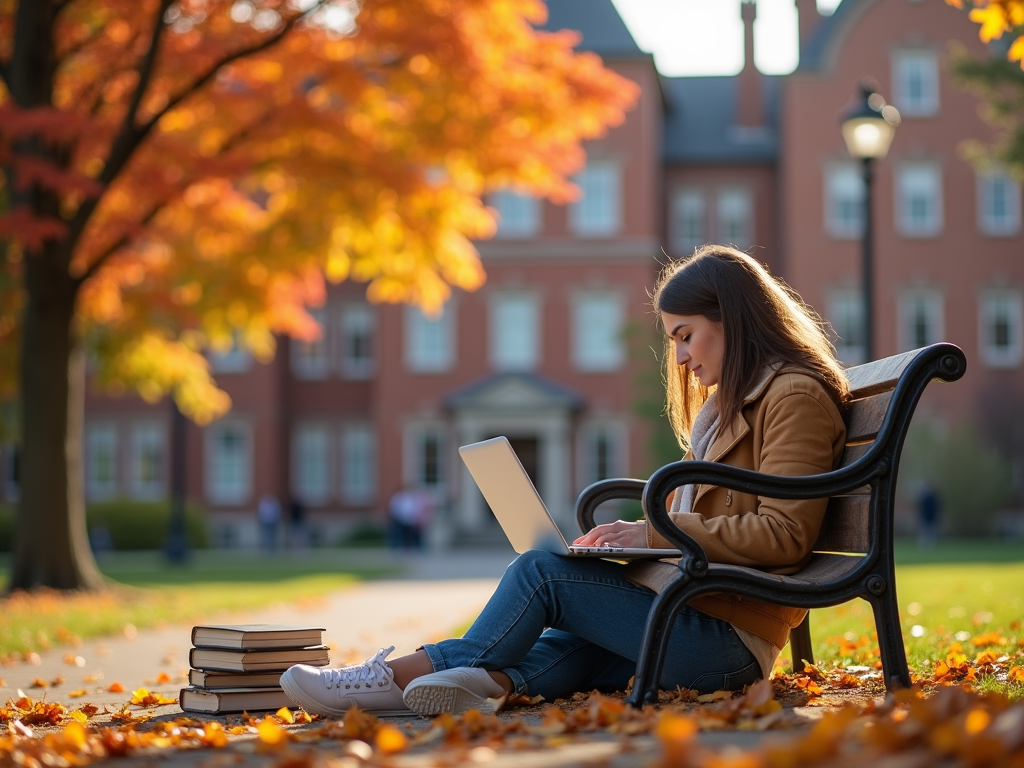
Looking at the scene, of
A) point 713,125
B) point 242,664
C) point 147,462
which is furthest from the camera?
point 713,125

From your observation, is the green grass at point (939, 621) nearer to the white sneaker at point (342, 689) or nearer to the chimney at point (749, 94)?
the white sneaker at point (342, 689)

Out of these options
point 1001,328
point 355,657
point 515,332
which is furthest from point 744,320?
point 1001,328

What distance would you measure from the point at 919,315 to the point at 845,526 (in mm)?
32462

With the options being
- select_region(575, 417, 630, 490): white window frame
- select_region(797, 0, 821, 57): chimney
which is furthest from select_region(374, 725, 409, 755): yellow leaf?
select_region(797, 0, 821, 57): chimney

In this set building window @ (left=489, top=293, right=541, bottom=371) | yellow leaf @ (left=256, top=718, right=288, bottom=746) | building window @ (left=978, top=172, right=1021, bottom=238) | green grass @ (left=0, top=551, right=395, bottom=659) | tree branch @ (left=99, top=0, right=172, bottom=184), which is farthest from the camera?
building window @ (left=489, top=293, right=541, bottom=371)

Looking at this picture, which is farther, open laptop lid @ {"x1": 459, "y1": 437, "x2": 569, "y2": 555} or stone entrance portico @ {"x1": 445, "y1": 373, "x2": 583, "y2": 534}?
stone entrance portico @ {"x1": 445, "y1": 373, "x2": 583, "y2": 534}

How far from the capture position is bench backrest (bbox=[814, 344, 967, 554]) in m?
3.72

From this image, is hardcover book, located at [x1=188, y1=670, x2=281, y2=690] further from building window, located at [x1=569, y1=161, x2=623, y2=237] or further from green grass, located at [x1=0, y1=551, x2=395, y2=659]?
building window, located at [x1=569, y1=161, x2=623, y2=237]

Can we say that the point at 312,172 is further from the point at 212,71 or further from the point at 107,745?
the point at 107,745

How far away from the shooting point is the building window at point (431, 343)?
35469mm

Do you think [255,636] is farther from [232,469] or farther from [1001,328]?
[232,469]

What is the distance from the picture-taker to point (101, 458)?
124ft

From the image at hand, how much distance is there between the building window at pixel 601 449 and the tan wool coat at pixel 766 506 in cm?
3026

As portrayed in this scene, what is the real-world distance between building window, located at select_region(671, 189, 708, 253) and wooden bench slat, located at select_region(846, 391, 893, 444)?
33353 mm
